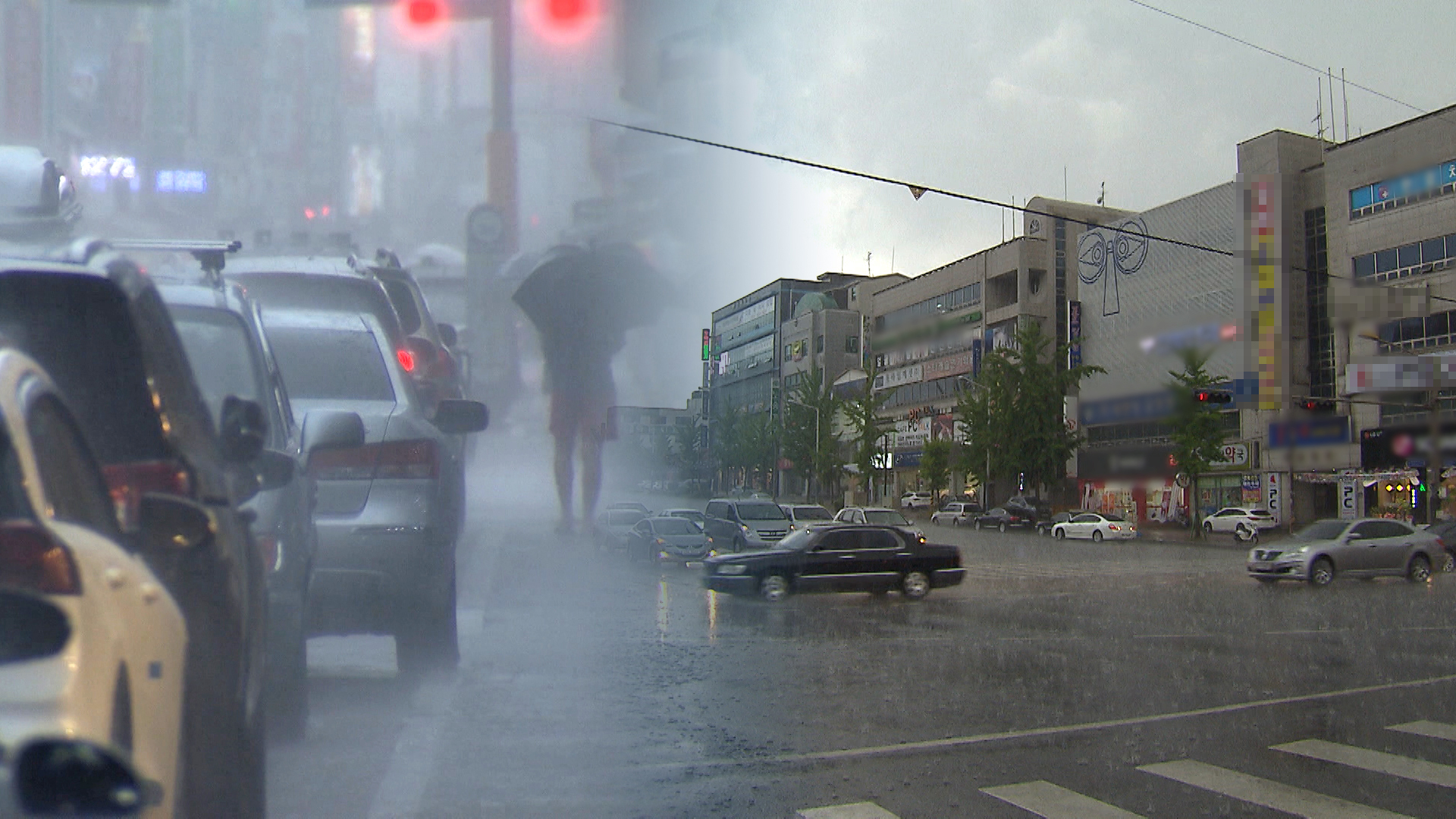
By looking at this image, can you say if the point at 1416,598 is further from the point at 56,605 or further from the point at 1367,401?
the point at 56,605

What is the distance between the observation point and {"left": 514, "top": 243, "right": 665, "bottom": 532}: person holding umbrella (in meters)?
2.39

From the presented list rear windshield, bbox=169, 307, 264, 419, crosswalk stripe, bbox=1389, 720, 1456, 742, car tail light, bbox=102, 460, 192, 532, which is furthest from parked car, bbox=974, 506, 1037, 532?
car tail light, bbox=102, 460, 192, 532

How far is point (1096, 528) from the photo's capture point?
29.5m

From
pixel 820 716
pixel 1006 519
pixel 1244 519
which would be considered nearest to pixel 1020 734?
pixel 820 716

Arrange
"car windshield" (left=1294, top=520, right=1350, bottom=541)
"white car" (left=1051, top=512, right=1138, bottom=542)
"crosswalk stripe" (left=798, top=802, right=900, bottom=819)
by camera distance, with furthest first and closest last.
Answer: "white car" (left=1051, top=512, right=1138, bottom=542)
"car windshield" (left=1294, top=520, right=1350, bottom=541)
"crosswalk stripe" (left=798, top=802, right=900, bottom=819)

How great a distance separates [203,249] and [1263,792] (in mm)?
5291

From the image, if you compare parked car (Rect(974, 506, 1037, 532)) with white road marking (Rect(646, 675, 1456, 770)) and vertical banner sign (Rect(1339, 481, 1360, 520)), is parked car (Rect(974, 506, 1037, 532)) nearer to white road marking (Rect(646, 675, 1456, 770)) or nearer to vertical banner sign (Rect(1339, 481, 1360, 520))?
vertical banner sign (Rect(1339, 481, 1360, 520))

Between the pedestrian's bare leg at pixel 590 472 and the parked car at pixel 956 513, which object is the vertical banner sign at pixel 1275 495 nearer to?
the parked car at pixel 956 513

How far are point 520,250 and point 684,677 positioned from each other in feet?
19.7

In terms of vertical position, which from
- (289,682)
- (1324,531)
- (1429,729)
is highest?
(289,682)

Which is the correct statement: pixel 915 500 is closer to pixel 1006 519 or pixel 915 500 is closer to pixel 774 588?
pixel 1006 519

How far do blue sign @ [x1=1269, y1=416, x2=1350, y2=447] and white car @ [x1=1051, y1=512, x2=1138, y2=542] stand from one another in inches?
611

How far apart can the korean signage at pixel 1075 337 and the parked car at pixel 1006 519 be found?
830 inches

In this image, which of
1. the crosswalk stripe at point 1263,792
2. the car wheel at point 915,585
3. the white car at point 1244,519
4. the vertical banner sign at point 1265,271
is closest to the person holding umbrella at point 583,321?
the crosswalk stripe at point 1263,792
